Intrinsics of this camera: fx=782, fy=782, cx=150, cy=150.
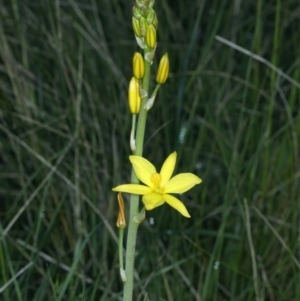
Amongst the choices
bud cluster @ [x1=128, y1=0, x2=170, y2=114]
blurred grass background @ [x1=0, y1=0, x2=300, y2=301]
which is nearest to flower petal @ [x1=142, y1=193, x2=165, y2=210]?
bud cluster @ [x1=128, y1=0, x2=170, y2=114]

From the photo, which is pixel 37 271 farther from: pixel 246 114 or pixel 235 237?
pixel 246 114

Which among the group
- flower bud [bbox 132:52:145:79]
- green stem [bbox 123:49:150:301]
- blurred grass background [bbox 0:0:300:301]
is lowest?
blurred grass background [bbox 0:0:300:301]

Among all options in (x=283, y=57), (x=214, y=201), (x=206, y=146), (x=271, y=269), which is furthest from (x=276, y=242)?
(x=283, y=57)

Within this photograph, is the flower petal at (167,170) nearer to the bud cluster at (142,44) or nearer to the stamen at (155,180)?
the stamen at (155,180)

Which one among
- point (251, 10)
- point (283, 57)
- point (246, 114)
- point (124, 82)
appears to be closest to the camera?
point (124, 82)

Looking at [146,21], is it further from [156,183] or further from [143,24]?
[156,183]

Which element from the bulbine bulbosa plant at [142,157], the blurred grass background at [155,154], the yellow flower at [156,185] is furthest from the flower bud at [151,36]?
the blurred grass background at [155,154]

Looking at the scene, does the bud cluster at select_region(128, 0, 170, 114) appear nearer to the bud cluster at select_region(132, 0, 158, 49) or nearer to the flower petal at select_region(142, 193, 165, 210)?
the bud cluster at select_region(132, 0, 158, 49)
